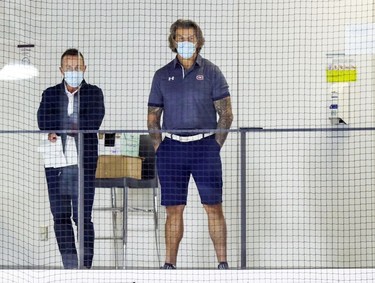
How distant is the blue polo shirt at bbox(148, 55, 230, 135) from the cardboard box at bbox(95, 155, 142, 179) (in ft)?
1.95

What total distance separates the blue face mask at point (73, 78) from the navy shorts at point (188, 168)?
0.64m

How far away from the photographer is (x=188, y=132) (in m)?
5.09

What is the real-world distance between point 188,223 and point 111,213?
55cm

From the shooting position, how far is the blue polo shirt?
5195 millimetres

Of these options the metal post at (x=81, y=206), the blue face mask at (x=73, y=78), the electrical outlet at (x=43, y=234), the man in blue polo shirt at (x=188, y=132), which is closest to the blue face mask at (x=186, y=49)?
the man in blue polo shirt at (x=188, y=132)

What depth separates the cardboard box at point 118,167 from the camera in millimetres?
5770

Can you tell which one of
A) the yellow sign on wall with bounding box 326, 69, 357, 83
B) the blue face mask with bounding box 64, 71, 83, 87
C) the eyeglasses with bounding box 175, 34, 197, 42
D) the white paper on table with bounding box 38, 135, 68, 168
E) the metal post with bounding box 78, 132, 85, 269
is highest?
the eyeglasses with bounding box 175, 34, 197, 42

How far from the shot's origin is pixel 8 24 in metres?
6.30

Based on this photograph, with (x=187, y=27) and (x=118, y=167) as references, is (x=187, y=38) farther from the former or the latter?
(x=118, y=167)

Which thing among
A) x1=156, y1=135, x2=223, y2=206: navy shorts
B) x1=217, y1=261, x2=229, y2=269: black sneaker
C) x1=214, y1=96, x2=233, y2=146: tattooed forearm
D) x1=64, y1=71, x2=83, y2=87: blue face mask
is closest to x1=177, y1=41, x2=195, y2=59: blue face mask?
x1=214, y1=96, x2=233, y2=146: tattooed forearm

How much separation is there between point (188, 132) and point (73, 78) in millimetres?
815

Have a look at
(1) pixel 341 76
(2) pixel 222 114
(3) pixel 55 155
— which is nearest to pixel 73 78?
(3) pixel 55 155

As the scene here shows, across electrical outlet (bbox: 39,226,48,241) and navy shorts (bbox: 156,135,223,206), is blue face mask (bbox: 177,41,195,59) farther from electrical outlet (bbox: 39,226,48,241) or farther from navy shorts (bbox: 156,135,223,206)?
electrical outlet (bbox: 39,226,48,241)

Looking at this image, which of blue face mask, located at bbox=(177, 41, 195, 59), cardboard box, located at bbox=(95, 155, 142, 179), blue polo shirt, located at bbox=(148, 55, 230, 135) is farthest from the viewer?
cardboard box, located at bbox=(95, 155, 142, 179)
